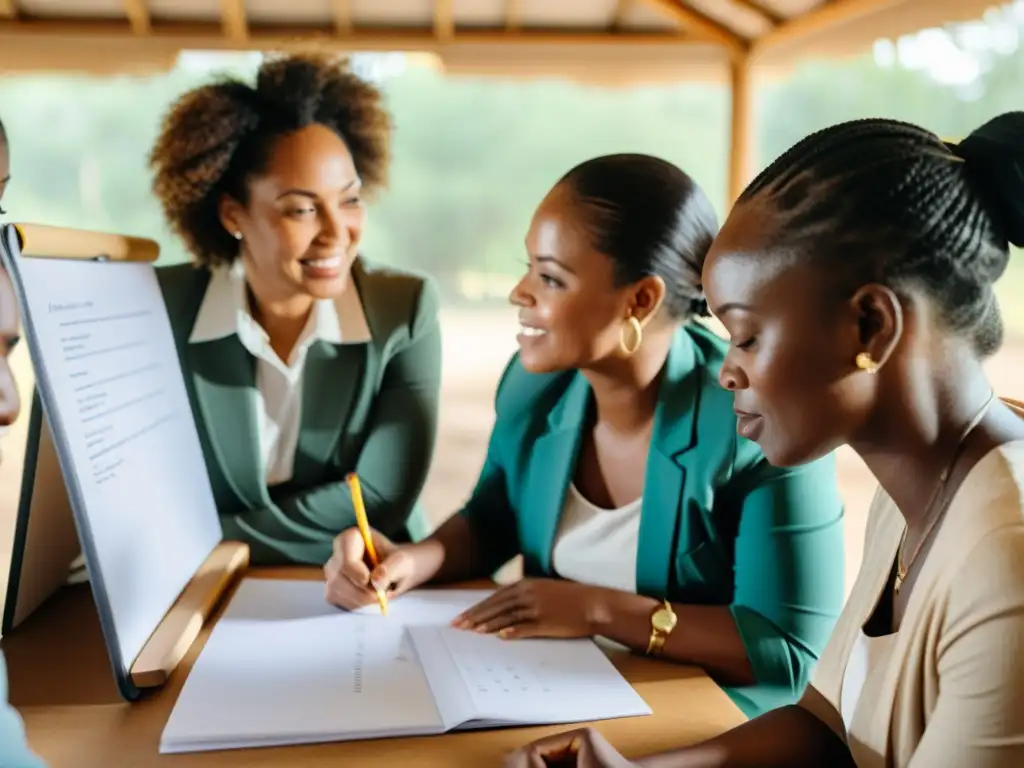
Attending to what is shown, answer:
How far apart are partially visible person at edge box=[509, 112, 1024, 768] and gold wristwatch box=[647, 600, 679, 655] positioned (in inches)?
10.5

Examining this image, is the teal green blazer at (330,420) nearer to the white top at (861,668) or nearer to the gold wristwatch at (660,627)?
the gold wristwatch at (660,627)

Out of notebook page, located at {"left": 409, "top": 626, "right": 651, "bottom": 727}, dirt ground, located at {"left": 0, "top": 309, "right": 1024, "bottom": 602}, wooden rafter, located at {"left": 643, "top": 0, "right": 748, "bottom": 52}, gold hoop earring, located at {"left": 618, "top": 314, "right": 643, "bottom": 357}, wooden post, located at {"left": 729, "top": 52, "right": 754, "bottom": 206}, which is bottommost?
dirt ground, located at {"left": 0, "top": 309, "right": 1024, "bottom": 602}

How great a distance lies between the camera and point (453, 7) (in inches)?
120

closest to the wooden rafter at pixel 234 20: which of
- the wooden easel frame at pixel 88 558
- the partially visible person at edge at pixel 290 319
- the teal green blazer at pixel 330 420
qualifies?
the partially visible person at edge at pixel 290 319

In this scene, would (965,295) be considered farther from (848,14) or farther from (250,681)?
(848,14)

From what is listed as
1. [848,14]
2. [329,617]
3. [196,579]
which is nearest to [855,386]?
[329,617]

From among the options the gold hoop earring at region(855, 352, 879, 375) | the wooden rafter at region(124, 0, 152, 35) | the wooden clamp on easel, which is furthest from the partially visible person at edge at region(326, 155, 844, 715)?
the wooden rafter at region(124, 0, 152, 35)

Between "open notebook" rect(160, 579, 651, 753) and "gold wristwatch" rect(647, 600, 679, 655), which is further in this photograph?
"gold wristwatch" rect(647, 600, 679, 655)

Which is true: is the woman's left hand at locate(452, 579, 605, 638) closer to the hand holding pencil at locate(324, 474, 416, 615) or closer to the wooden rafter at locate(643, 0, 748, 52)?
the hand holding pencil at locate(324, 474, 416, 615)

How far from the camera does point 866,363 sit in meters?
0.61

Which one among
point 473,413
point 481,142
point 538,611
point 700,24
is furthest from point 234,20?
point 481,142

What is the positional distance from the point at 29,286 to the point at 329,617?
1.56 feet

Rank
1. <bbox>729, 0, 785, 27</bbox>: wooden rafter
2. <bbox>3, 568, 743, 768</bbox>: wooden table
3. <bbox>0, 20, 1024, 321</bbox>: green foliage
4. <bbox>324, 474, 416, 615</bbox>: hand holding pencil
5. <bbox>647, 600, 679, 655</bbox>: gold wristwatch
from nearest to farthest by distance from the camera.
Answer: <bbox>3, 568, 743, 768</bbox>: wooden table → <bbox>647, 600, 679, 655</bbox>: gold wristwatch → <bbox>324, 474, 416, 615</bbox>: hand holding pencil → <bbox>729, 0, 785, 27</bbox>: wooden rafter → <bbox>0, 20, 1024, 321</bbox>: green foliage

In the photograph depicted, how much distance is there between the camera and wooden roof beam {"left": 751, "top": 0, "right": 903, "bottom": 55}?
8.85ft
